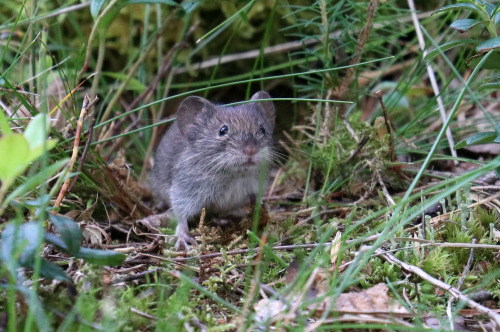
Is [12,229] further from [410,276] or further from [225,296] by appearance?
[410,276]

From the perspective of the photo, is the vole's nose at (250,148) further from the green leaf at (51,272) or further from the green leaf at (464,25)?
the green leaf at (51,272)

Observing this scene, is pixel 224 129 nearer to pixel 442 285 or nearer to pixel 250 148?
pixel 250 148

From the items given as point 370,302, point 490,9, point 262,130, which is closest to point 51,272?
point 370,302

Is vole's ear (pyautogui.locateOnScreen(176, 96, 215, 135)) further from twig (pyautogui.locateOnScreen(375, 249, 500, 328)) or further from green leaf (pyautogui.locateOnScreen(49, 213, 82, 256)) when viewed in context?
green leaf (pyautogui.locateOnScreen(49, 213, 82, 256))

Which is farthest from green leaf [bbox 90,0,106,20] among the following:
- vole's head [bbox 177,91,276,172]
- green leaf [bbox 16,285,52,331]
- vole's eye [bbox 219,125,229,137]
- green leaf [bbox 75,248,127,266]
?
green leaf [bbox 16,285,52,331]

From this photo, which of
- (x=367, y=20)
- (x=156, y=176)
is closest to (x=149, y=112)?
(x=156, y=176)

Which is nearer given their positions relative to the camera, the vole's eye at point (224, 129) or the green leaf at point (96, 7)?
the green leaf at point (96, 7)

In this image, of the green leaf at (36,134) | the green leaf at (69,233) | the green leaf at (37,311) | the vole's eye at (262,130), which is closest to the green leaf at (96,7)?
the vole's eye at (262,130)
